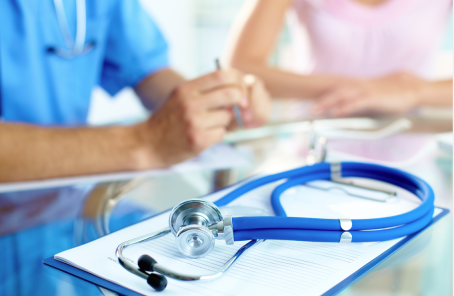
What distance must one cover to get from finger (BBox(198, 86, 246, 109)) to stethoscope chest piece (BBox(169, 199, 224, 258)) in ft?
1.21

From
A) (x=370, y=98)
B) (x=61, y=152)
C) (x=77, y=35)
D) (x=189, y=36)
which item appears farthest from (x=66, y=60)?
(x=189, y=36)

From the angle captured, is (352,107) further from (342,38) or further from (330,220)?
(330,220)

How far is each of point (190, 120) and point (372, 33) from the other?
88cm

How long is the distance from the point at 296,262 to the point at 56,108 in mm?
802

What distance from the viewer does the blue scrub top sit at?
867 millimetres

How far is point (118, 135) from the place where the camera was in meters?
0.73

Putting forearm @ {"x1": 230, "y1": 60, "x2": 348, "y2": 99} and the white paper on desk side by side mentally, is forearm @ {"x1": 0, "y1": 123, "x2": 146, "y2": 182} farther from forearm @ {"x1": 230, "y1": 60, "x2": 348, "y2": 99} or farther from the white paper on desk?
forearm @ {"x1": 230, "y1": 60, "x2": 348, "y2": 99}

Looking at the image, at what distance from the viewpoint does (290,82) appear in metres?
1.15

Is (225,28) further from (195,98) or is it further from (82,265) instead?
(82,265)

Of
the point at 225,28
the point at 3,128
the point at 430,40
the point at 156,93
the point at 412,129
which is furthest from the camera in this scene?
the point at 225,28

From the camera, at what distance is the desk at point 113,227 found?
1.19 ft

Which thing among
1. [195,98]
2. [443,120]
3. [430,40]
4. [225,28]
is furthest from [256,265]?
[225,28]

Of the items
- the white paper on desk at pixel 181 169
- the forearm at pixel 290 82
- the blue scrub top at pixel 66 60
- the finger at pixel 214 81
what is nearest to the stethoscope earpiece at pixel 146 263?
the white paper on desk at pixel 181 169

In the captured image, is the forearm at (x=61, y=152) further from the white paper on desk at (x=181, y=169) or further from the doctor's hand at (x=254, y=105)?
the doctor's hand at (x=254, y=105)
